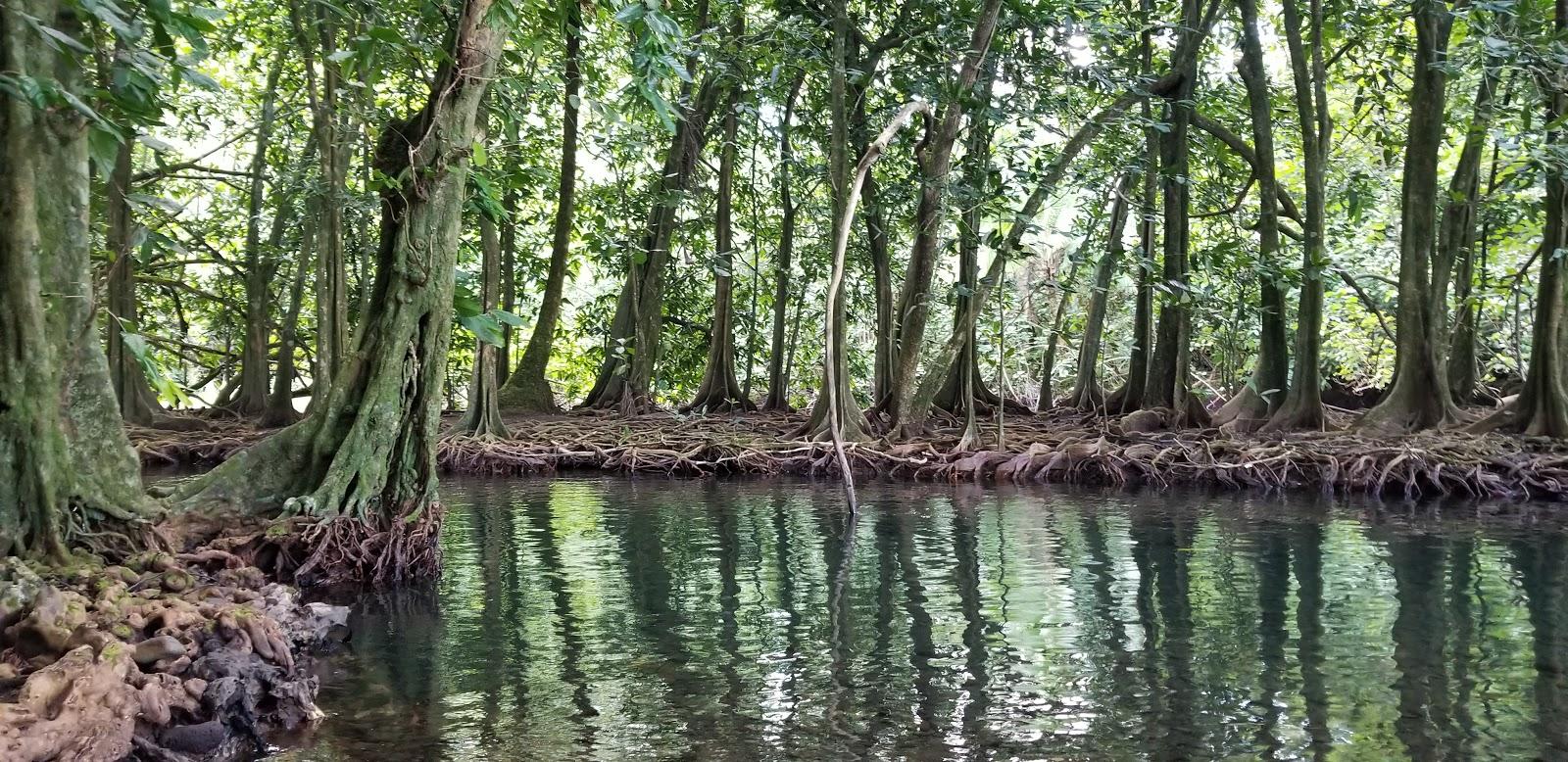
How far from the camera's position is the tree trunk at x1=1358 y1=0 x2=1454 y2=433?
10.5 metres

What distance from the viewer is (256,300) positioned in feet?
47.6

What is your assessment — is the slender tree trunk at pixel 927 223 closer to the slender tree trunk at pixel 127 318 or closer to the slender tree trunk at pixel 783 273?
the slender tree trunk at pixel 783 273

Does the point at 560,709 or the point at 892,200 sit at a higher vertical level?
the point at 892,200

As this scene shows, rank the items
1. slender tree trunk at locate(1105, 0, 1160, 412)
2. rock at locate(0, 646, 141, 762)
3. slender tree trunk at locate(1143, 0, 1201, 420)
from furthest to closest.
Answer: slender tree trunk at locate(1105, 0, 1160, 412) < slender tree trunk at locate(1143, 0, 1201, 420) < rock at locate(0, 646, 141, 762)

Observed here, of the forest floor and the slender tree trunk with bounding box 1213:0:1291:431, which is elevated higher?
the slender tree trunk with bounding box 1213:0:1291:431

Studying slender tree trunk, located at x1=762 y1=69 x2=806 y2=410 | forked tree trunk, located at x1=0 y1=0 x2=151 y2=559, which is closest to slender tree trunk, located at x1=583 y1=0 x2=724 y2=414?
slender tree trunk, located at x1=762 y1=69 x2=806 y2=410

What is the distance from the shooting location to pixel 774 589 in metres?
5.96

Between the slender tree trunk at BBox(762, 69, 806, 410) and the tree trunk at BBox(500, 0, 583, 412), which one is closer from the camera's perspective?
the slender tree trunk at BBox(762, 69, 806, 410)

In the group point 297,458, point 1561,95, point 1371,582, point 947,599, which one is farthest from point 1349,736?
point 1561,95

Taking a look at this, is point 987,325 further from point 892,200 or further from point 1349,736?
point 1349,736

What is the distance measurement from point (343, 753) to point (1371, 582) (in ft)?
Result: 16.8

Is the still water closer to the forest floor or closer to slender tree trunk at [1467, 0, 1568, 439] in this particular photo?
the forest floor

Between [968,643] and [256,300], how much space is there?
1253cm

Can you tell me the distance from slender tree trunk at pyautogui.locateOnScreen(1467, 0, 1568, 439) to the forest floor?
1.26ft
